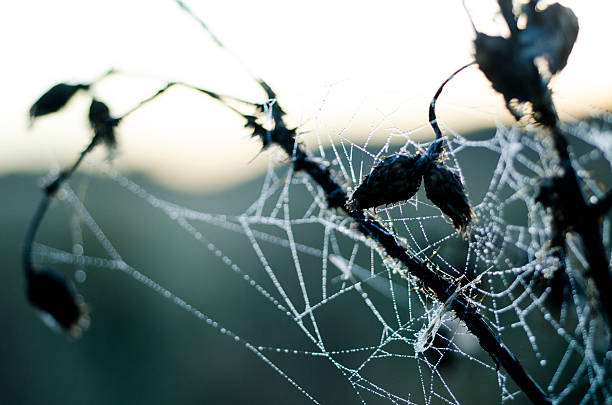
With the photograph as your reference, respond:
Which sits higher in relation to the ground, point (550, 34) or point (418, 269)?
point (550, 34)

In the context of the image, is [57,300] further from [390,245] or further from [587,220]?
[587,220]

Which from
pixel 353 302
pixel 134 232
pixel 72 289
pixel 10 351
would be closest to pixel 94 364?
pixel 10 351

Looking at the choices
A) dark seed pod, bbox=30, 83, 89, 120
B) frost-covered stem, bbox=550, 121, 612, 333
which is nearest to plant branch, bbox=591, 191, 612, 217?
frost-covered stem, bbox=550, 121, 612, 333

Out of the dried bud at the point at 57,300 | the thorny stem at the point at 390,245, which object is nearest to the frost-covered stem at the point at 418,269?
the thorny stem at the point at 390,245

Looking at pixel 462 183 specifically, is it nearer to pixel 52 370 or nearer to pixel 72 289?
pixel 72 289

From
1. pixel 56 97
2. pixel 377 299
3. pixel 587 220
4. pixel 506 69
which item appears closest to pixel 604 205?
pixel 587 220

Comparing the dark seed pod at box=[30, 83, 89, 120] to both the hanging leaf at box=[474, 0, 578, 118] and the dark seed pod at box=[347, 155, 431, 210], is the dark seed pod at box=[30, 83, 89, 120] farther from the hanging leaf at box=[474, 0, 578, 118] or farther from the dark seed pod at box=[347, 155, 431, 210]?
the hanging leaf at box=[474, 0, 578, 118]
